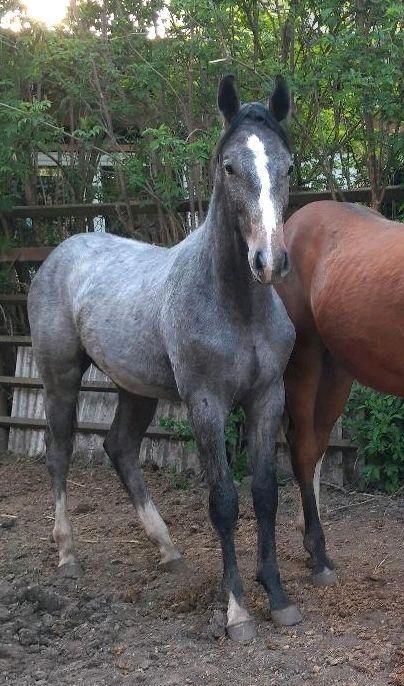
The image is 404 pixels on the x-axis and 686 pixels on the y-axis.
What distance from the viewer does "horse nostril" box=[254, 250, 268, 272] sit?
2895 millimetres

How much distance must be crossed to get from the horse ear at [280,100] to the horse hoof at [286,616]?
2.10m

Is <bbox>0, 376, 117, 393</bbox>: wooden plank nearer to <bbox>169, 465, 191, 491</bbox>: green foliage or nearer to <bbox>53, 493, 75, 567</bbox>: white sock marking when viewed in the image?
<bbox>169, 465, 191, 491</bbox>: green foliage

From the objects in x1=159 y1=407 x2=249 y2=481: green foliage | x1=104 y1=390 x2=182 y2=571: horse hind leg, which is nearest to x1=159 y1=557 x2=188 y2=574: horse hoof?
x1=104 y1=390 x2=182 y2=571: horse hind leg

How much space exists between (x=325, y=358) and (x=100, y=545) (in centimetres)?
180

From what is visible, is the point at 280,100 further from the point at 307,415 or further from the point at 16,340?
the point at 16,340

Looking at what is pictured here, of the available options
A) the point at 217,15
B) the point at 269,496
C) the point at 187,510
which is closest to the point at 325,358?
the point at 269,496

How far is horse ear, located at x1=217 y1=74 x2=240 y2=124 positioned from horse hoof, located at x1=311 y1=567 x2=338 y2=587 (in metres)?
2.20

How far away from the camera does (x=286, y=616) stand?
341cm

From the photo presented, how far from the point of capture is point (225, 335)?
3.37 meters

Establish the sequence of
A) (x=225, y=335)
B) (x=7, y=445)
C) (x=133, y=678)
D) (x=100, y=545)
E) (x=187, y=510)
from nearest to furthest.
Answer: (x=133, y=678)
(x=225, y=335)
(x=100, y=545)
(x=187, y=510)
(x=7, y=445)

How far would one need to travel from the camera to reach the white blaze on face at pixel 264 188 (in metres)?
2.95

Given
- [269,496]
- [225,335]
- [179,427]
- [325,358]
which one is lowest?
[179,427]

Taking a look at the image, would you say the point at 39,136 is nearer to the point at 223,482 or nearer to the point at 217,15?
the point at 217,15

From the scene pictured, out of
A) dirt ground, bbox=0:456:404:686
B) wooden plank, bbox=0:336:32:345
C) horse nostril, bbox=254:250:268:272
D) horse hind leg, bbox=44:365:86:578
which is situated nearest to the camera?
horse nostril, bbox=254:250:268:272
